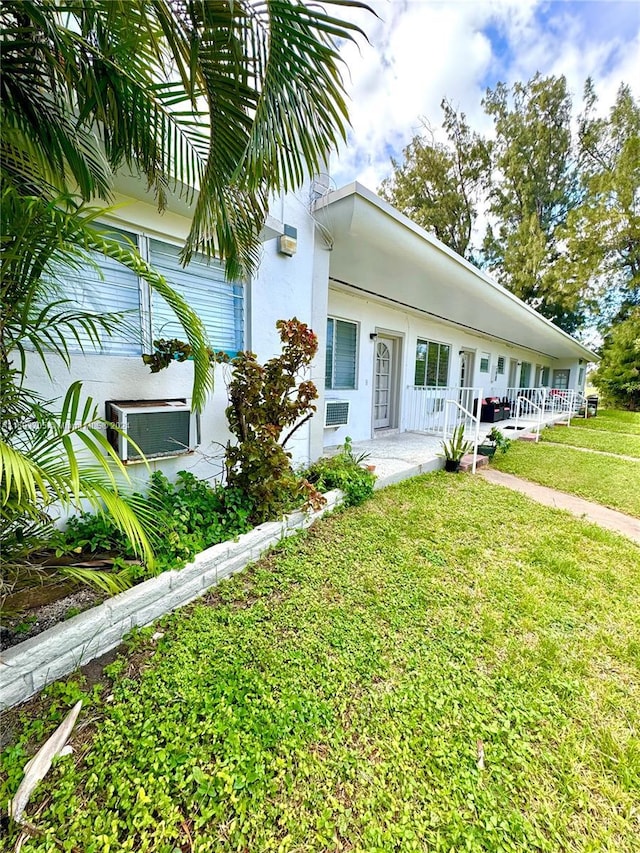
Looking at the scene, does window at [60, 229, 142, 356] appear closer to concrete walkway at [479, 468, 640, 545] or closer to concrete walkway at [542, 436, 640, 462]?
concrete walkway at [479, 468, 640, 545]

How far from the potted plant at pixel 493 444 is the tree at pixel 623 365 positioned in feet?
51.8

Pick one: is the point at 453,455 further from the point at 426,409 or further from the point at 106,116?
the point at 106,116

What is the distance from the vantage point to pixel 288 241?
3938 mm

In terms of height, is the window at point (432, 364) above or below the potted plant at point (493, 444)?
above

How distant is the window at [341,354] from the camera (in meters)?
6.28

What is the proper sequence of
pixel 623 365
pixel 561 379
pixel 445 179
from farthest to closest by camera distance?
pixel 561 379, pixel 445 179, pixel 623 365

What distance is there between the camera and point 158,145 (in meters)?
2.26

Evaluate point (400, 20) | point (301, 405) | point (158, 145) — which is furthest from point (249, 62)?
point (400, 20)

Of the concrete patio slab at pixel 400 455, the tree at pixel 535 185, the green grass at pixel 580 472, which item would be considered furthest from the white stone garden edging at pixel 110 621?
the tree at pixel 535 185

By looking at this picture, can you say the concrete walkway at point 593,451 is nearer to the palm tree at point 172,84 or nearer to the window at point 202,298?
the window at point 202,298

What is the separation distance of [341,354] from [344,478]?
2.99 meters

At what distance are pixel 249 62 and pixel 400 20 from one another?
2604 mm

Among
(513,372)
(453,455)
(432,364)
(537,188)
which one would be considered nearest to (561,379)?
(513,372)

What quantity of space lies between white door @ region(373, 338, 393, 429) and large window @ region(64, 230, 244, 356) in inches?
174
